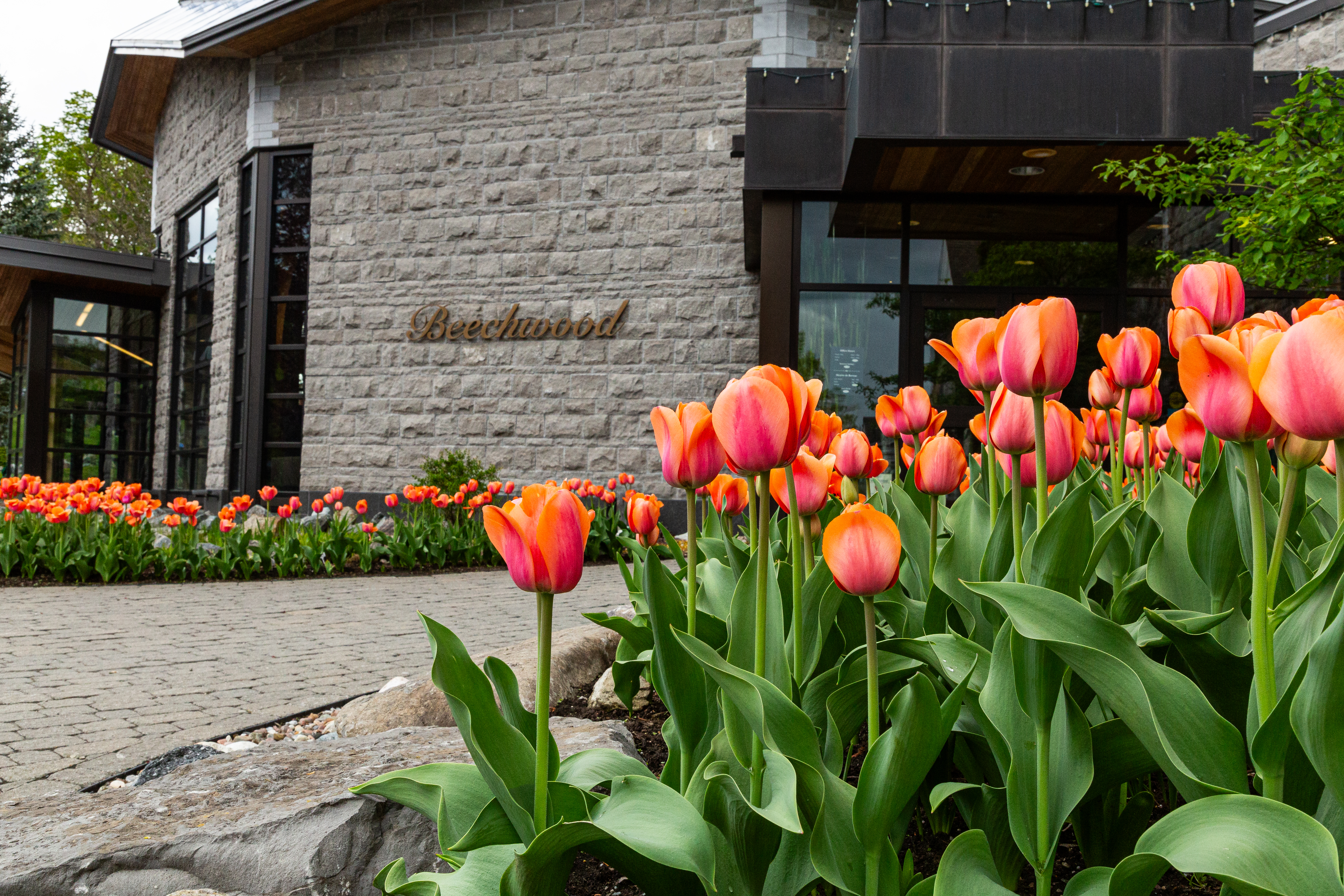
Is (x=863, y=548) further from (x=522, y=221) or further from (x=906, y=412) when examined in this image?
(x=522, y=221)

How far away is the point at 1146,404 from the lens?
76.8 inches

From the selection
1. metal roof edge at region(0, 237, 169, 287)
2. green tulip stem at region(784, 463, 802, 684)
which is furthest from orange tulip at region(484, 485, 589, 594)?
metal roof edge at region(0, 237, 169, 287)

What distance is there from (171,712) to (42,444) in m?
15.7

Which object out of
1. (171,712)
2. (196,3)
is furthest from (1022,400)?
(196,3)

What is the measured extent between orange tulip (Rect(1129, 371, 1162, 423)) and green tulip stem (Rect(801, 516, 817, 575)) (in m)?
0.81

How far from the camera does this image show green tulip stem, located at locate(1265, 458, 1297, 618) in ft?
3.03

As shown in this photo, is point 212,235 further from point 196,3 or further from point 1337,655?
point 1337,655

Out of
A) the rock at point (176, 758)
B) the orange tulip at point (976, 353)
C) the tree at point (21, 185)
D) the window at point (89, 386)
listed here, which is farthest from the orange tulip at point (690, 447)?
the tree at point (21, 185)

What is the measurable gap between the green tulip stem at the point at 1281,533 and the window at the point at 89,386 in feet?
60.2

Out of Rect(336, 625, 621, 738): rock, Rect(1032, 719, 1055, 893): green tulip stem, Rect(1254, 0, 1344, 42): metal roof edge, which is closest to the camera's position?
Rect(1032, 719, 1055, 893): green tulip stem

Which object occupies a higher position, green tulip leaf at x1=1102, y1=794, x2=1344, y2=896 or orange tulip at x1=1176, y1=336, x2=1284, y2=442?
orange tulip at x1=1176, y1=336, x2=1284, y2=442

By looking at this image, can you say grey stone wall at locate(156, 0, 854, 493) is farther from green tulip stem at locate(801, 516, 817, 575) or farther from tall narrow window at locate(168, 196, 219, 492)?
green tulip stem at locate(801, 516, 817, 575)

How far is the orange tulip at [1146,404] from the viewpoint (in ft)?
6.37

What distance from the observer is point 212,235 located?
47.0 ft
